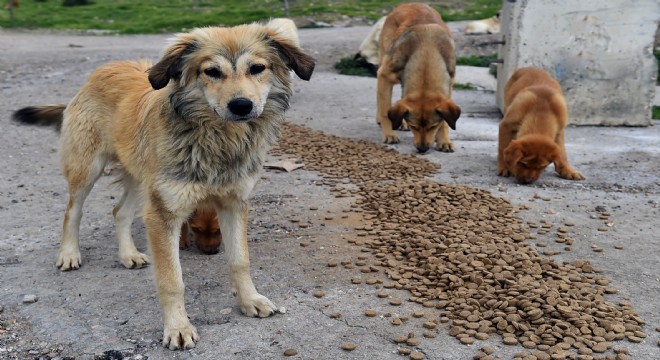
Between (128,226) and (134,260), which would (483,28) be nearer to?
(128,226)

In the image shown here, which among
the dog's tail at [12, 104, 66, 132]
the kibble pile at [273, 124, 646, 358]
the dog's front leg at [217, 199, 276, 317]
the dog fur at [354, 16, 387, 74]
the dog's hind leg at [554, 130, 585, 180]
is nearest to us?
the kibble pile at [273, 124, 646, 358]

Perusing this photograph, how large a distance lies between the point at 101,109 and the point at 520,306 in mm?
3373

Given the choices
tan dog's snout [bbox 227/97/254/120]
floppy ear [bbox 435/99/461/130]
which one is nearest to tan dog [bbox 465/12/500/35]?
floppy ear [bbox 435/99/461/130]

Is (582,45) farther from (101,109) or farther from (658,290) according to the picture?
(101,109)

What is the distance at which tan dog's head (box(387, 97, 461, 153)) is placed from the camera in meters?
9.14

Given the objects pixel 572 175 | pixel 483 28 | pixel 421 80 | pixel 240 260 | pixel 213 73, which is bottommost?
pixel 572 175

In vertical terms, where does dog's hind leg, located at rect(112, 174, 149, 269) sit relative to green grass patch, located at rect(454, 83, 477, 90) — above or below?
above

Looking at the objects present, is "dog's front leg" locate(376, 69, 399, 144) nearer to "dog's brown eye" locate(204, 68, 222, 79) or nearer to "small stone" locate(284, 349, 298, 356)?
"dog's brown eye" locate(204, 68, 222, 79)

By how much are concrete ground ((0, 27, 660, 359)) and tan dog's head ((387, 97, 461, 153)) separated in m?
0.28

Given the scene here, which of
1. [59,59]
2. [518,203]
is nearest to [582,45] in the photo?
[518,203]

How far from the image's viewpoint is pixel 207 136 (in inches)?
174

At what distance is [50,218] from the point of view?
267 inches

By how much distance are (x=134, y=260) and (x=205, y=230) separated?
60 centimetres

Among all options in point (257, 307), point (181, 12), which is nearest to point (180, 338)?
point (257, 307)
